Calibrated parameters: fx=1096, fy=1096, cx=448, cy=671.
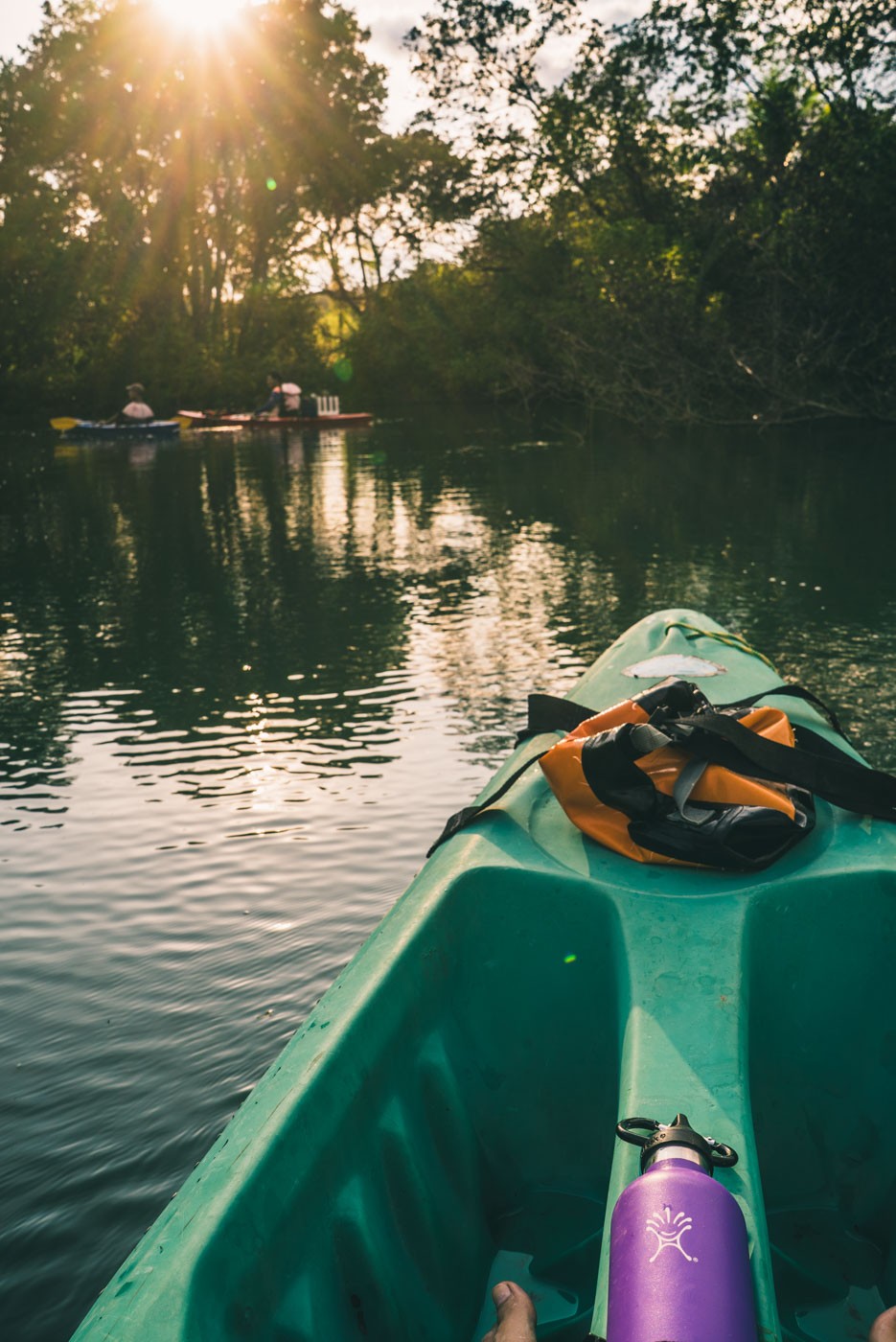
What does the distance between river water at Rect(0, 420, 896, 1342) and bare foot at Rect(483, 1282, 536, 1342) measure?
872 mm

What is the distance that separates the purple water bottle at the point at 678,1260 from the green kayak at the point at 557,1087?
0.11m

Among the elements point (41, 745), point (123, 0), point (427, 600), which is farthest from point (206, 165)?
point (41, 745)

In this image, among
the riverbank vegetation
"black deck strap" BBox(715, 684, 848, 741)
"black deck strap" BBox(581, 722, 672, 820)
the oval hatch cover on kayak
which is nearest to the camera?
"black deck strap" BBox(581, 722, 672, 820)

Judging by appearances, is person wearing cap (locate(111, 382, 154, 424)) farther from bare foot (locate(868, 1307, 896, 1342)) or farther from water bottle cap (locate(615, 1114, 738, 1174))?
bare foot (locate(868, 1307, 896, 1342))

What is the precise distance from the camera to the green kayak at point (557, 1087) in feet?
5.55

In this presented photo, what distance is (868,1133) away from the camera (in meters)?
2.18

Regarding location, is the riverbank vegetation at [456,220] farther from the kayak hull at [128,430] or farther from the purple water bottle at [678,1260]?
the purple water bottle at [678,1260]

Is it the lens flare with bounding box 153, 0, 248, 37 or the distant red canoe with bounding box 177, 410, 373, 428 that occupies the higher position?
the lens flare with bounding box 153, 0, 248, 37

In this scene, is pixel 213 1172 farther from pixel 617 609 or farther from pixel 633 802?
pixel 617 609

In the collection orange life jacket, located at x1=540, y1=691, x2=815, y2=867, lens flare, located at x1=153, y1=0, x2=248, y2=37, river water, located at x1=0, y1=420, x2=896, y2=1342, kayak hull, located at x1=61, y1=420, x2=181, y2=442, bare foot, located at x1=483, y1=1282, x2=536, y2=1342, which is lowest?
river water, located at x1=0, y1=420, x2=896, y2=1342

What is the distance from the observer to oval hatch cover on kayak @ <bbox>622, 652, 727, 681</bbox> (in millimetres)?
3893

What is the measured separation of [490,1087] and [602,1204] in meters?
0.32

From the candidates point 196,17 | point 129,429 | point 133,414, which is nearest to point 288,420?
point 133,414

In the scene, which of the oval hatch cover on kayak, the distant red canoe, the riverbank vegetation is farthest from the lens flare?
the oval hatch cover on kayak
